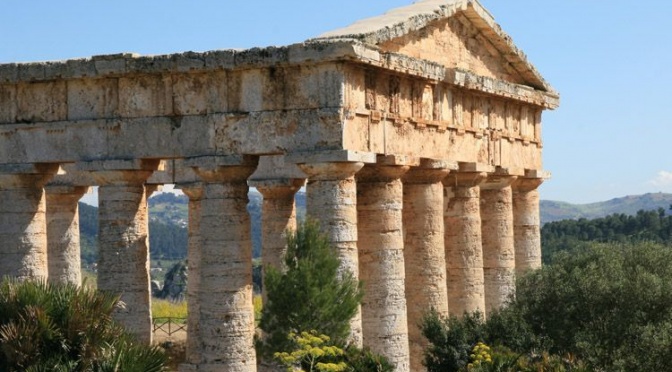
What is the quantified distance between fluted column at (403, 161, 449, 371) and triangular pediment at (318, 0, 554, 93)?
3223mm

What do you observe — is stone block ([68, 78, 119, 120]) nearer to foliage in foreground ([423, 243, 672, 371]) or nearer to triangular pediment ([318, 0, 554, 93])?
triangular pediment ([318, 0, 554, 93])

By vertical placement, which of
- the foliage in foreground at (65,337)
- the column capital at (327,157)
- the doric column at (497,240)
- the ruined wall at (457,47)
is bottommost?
the foliage in foreground at (65,337)

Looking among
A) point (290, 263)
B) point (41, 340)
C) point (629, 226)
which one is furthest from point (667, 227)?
point (41, 340)

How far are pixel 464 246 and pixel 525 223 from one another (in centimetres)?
586

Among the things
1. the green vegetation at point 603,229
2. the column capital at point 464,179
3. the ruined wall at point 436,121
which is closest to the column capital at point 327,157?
the ruined wall at point 436,121

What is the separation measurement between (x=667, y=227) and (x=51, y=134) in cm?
6371

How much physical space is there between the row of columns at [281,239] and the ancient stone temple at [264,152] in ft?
0.13

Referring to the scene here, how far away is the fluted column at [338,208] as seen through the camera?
30375mm

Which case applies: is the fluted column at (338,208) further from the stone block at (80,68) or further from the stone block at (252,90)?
the stone block at (80,68)

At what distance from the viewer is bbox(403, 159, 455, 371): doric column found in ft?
119

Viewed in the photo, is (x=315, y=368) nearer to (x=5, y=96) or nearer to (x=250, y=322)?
(x=250, y=322)

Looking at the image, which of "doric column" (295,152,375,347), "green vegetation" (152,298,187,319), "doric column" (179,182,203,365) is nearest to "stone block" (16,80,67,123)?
"doric column" (179,182,203,365)

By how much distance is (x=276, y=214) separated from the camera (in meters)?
36.4

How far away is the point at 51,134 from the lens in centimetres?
3356
